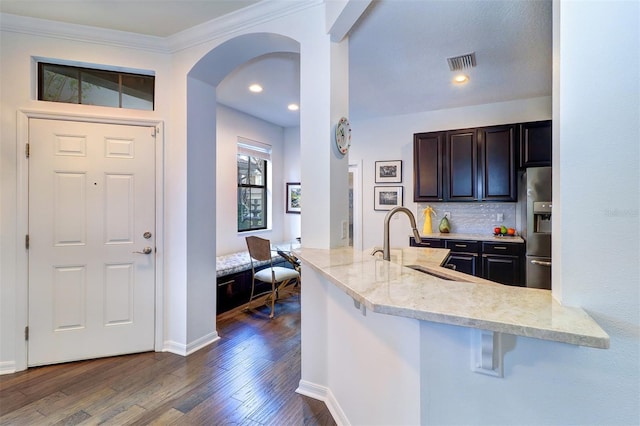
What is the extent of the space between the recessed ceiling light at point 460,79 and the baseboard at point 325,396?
330 centimetres

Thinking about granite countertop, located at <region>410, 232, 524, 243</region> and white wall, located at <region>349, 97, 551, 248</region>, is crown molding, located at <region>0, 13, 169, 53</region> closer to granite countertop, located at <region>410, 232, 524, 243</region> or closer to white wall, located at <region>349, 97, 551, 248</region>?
white wall, located at <region>349, 97, 551, 248</region>

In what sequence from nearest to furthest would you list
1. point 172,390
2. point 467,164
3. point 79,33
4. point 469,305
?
point 469,305 → point 172,390 → point 79,33 → point 467,164

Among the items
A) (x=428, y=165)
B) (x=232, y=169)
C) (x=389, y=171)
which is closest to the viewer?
(x=428, y=165)

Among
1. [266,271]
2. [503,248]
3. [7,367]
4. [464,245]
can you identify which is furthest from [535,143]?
[7,367]

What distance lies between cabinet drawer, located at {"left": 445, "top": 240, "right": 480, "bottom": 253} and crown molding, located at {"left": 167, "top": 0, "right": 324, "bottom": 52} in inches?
125

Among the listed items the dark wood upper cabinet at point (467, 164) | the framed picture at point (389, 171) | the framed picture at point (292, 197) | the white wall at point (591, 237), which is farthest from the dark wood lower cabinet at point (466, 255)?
the white wall at point (591, 237)

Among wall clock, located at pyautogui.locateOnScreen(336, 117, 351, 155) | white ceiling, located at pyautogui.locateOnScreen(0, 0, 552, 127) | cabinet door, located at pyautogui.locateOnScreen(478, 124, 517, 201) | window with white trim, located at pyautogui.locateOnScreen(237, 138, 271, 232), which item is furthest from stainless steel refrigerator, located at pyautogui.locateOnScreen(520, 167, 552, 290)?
window with white trim, located at pyautogui.locateOnScreen(237, 138, 271, 232)

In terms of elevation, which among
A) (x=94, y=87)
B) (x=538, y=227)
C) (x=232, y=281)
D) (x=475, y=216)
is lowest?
(x=232, y=281)

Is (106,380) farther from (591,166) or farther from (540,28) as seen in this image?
(540,28)

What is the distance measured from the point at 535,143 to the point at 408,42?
2.18 meters

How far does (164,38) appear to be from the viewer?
2.68 m

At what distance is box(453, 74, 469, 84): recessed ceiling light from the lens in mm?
3328

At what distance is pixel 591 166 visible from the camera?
34.5 inches

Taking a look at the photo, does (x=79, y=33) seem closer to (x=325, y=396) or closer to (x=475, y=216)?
(x=325, y=396)
